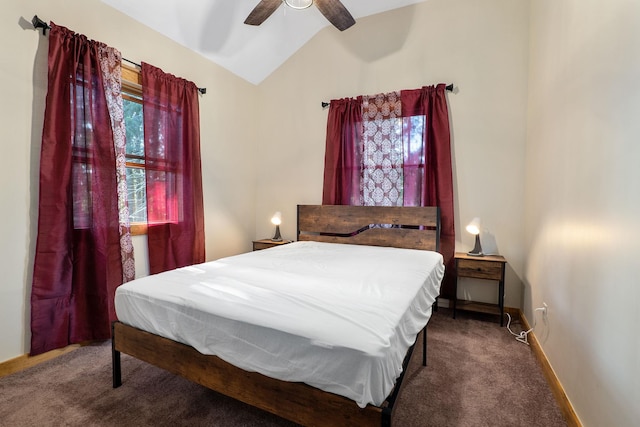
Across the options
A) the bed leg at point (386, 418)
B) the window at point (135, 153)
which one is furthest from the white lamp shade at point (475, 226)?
the window at point (135, 153)

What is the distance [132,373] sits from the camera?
1860 millimetres

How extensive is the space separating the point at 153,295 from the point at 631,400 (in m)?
1.98

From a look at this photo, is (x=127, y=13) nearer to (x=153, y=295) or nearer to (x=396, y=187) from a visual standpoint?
(x=153, y=295)

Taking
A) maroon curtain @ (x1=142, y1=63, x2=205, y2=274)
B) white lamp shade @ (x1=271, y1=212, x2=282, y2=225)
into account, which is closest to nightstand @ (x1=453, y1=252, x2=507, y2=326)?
white lamp shade @ (x1=271, y1=212, x2=282, y2=225)

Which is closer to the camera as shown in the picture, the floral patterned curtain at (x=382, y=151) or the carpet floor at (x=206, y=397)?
the carpet floor at (x=206, y=397)

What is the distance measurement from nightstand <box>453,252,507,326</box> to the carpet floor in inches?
23.0

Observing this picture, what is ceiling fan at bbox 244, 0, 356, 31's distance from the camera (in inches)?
86.0

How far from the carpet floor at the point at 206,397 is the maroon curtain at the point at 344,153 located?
192 cm

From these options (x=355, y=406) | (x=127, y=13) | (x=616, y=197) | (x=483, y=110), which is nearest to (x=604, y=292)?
(x=616, y=197)

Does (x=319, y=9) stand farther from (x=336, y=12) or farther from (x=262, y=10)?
(x=262, y=10)

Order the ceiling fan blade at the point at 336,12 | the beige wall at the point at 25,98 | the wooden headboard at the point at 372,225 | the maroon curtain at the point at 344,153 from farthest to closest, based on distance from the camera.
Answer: the maroon curtain at the point at 344,153, the wooden headboard at the point at 372,225, the ceiling fan blade at the point at 336,12, the beige wall at the point at 25,98

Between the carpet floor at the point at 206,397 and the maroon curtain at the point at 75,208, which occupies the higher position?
the maroon curtain at the point at 75,208

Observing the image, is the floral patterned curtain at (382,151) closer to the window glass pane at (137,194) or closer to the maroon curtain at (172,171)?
the maroon curtain at (172,171)

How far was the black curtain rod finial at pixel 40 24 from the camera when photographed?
6.39 ft
